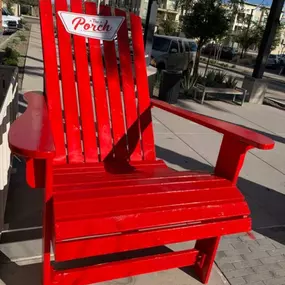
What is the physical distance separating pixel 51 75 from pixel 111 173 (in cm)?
89

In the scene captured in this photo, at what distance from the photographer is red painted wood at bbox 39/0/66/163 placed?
92.8 inches

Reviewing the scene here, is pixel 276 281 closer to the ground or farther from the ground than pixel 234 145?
closer to the ground

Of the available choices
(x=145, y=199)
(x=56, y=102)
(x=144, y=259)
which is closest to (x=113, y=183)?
(x=145, y=199)

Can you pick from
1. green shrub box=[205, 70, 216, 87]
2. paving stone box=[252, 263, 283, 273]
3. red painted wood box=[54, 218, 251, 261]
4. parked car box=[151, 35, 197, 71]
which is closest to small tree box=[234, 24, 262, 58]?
parked car box=[151, 35, 197, 71]

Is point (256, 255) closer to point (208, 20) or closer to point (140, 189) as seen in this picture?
point (140, 189)

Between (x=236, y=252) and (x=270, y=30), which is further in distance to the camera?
(x=270, y=30)

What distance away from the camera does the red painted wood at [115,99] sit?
2584 millimetres

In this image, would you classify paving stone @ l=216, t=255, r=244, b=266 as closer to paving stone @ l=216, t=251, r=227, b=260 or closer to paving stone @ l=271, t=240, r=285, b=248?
paving stone @ l=216, t=251, r=227, b=260

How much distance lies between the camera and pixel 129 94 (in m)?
2.68

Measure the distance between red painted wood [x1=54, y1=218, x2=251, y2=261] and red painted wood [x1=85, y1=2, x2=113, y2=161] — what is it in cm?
105

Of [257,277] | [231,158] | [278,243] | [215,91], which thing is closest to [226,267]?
[257,277]

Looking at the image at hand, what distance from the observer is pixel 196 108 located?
6809mm

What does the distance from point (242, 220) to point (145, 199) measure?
0.58 metres

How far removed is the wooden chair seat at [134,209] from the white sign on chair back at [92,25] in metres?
1.20
